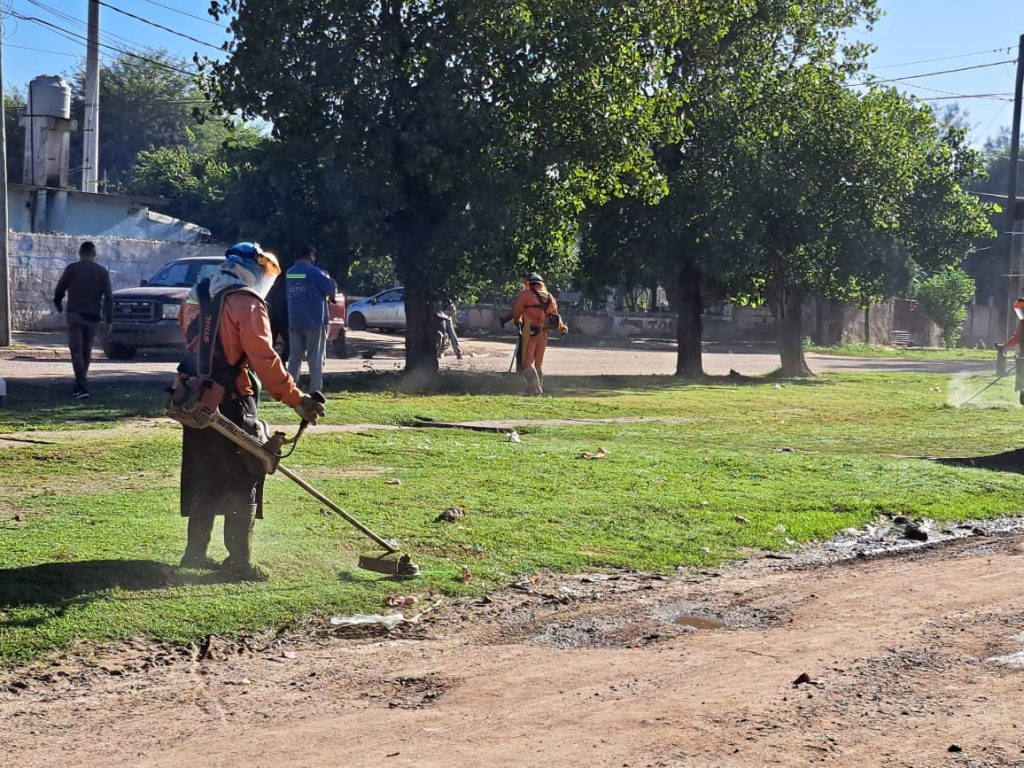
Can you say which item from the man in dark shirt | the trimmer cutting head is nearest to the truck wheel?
the man in dark shirt

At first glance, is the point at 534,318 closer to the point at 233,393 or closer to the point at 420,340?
the point at 420,340

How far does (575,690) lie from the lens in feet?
18.3

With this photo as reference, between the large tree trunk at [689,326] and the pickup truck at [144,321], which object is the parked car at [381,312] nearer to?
the large tree trunk at [689,326]

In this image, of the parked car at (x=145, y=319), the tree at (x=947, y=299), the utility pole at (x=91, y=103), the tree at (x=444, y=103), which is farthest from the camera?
the tree at (x=947, y=299)

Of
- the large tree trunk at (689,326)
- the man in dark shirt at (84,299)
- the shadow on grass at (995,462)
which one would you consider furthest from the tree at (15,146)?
the shadow on grass at (995,462)

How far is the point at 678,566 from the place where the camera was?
8375 mm

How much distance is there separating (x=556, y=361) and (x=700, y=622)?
2493cm

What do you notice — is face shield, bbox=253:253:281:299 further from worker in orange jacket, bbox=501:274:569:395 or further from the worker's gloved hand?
worker in orange jacket, bbox=501:274:569:395

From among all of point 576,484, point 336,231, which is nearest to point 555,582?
point 576,484

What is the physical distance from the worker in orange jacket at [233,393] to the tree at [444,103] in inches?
450

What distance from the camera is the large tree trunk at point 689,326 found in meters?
27.8

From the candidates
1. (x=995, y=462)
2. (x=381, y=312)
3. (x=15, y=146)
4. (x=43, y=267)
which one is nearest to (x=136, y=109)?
(x=15, y=146)

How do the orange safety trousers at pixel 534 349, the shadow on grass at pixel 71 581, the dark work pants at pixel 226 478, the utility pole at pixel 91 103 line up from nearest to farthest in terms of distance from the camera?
→ the shadow on grass at pixel 71 581 < the dark work pants at pixel 226 478 < the orange safety trousers at pixel 534 349 < the utility pole at pixel 91 103

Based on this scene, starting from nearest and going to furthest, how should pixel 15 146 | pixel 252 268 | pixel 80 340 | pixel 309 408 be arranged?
pixel 309 408 < pixel 252 268 < pixel 80 340 < pixel 15 146
